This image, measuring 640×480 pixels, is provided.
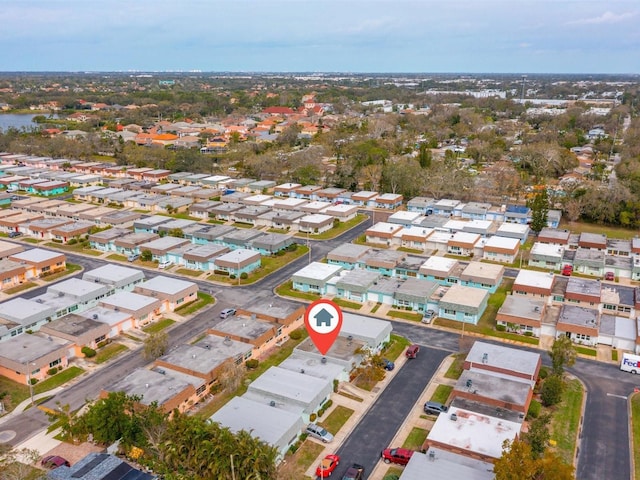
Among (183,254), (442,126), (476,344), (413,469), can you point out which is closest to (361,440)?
(413,469)

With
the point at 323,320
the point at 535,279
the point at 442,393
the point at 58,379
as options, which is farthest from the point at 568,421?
the point at 58,379

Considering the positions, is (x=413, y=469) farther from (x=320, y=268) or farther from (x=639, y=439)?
(x=320, y=268)

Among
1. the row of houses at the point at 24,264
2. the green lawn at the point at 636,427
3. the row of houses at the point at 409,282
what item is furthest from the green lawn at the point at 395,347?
the row of houses at the point at 24,264

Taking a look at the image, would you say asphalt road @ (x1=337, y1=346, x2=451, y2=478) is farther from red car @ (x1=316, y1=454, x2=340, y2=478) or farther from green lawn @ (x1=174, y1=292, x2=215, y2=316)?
green lawn @ (x1=174, y1=292, x2=215, y2=316)

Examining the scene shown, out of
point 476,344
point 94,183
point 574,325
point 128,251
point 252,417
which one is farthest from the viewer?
point 94,183

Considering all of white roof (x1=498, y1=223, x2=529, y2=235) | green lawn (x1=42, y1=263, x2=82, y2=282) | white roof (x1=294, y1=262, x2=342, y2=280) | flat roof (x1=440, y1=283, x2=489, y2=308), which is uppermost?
white roof (x1=498, y1=223, x2=529, y2=235)

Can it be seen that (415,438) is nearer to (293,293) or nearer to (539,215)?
(293,293)

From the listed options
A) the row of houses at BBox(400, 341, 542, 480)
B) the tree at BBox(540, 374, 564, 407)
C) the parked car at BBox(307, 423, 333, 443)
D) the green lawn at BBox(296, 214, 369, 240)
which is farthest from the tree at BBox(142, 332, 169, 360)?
the green lawn at BBox(296, 214, 369, 240)

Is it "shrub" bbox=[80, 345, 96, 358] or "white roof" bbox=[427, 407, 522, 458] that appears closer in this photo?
"white roof" bbox=[427, 407, 522, 458]
